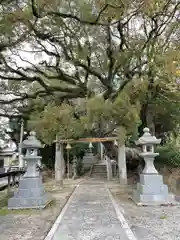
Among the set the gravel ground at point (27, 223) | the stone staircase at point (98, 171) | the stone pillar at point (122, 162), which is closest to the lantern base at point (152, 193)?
the gravel ground at point (27, 223)

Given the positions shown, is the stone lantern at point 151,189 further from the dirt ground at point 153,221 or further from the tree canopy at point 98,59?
the tree canopy at point 98,59

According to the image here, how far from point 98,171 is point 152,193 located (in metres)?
12.4

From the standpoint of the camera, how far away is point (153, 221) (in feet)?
20.9

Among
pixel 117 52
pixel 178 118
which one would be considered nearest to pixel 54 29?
pixel 117 52

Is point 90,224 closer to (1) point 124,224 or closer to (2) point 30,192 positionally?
(1) point 124,224

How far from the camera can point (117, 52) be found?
434 inches

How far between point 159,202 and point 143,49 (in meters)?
5.88

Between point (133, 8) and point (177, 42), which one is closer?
point (133, 8)

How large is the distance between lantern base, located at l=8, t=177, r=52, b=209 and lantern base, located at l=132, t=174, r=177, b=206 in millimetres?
3025

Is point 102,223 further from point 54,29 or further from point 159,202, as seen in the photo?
point 54,29

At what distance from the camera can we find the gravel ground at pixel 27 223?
5.47 meters

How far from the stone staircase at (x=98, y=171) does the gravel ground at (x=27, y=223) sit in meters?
11.2

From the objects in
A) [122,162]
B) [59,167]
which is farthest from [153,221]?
[59,167]

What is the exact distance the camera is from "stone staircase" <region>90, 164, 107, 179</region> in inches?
775
